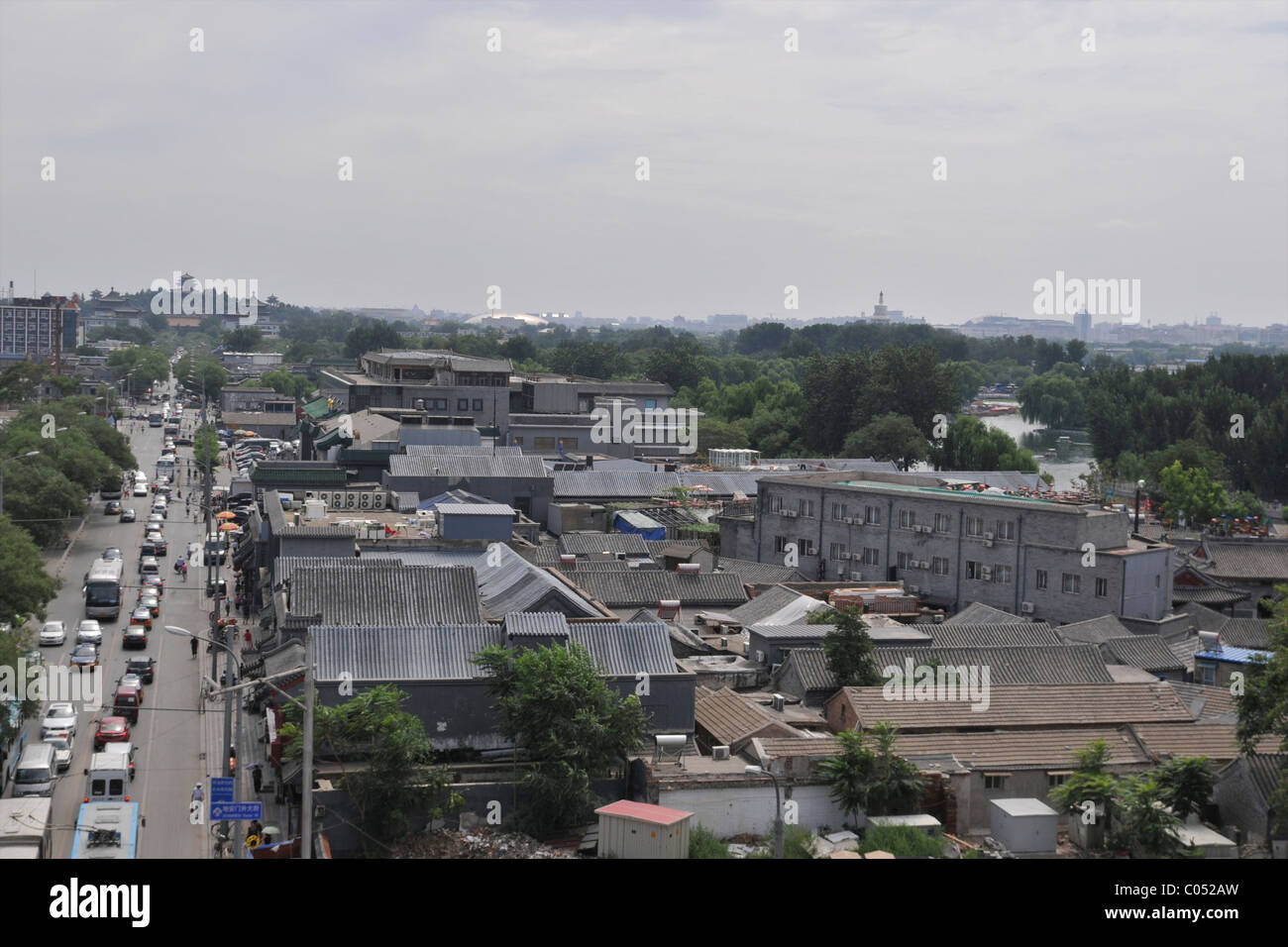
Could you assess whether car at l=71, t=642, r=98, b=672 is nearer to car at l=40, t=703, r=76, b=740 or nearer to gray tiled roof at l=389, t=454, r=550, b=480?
car at l=40, t=703, r=76, b=740

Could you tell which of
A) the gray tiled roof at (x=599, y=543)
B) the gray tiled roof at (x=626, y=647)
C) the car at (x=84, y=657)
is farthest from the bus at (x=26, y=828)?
the gray tiled roof at (x=599, y=543)

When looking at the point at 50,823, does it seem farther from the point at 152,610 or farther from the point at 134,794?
the point at 152,610

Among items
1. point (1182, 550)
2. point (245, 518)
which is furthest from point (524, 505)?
point (1182, 550)

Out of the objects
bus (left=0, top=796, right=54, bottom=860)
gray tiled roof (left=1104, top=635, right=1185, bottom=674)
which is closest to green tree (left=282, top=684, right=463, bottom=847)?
bus (left=0, top=796, right=54, bottom=860)

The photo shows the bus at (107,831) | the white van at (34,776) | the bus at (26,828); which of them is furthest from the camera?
the white van at (34,776)

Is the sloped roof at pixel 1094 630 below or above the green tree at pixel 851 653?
below

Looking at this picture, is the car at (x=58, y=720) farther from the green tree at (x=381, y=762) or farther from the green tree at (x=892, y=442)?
the green tree at (x=892, y=442)

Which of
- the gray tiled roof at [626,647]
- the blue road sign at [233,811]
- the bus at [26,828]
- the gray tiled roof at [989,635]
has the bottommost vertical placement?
the bus at [26,828]
